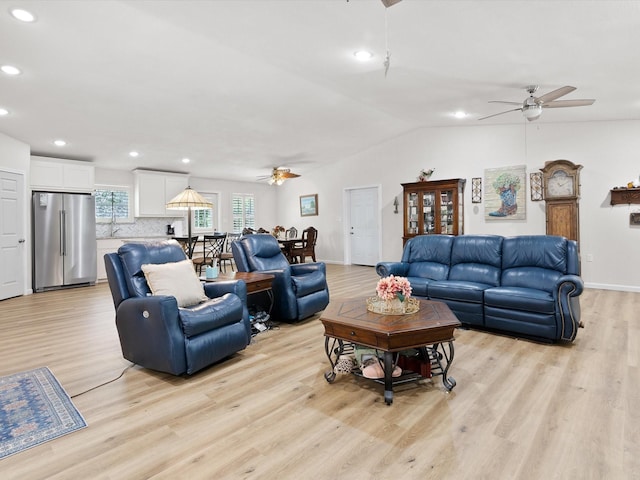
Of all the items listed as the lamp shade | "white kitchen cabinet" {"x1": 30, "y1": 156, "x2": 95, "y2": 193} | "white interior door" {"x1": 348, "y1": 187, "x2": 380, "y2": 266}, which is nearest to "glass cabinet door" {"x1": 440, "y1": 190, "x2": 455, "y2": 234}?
"white interior door" {"x1": 348, "y1": 187, "x2": 380, "y2": 266}

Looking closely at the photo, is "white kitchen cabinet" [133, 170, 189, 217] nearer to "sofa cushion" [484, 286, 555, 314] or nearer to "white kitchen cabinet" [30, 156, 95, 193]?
"white kitchen cabinet" [30, 156, 95, 193]

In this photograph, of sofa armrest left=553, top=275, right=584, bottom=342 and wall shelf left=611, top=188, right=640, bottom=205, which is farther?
wall shelf left=611, top=188, right=640, bottom=205

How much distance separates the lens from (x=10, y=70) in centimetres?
351

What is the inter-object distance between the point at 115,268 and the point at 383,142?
6.50 metres

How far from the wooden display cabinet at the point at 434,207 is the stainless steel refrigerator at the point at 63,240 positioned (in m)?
5.95

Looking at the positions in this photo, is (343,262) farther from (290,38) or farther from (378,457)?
(378,457)

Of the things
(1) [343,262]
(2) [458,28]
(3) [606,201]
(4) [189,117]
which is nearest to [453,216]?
(3) [606,201]

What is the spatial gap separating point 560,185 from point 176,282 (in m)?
5.89

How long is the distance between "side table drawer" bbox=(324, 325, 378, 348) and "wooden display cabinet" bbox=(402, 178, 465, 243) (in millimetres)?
4913

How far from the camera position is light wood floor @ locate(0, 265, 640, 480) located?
1.54 metres

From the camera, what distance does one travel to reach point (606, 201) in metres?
5.34

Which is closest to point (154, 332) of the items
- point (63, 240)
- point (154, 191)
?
point (63, 240)

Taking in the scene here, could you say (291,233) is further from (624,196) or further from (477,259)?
(624,196)

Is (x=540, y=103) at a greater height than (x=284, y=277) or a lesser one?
greater
